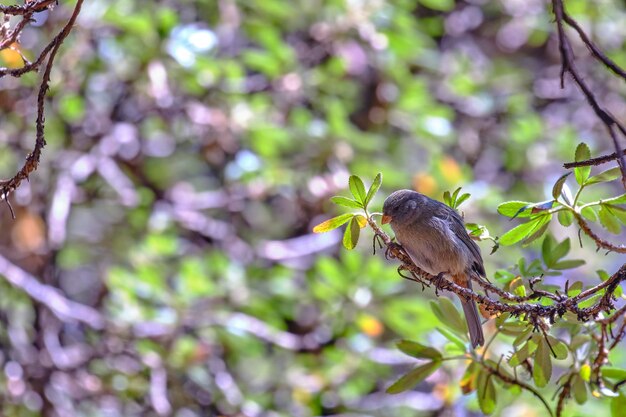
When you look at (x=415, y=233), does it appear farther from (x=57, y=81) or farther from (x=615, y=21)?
(x=615, y=21)

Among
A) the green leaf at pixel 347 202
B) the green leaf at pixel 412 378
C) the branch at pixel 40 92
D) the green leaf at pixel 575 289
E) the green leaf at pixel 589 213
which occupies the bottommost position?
the green leaf at pixel 412 378


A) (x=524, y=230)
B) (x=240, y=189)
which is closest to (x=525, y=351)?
(x=524, y=230)

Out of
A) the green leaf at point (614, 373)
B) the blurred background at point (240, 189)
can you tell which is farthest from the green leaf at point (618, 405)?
the blurred background at point (240, 189)

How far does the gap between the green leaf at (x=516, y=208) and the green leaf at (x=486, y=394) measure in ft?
1.78

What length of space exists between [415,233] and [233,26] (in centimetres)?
280

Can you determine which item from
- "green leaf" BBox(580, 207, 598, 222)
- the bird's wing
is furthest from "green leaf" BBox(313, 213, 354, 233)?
the bird's wing

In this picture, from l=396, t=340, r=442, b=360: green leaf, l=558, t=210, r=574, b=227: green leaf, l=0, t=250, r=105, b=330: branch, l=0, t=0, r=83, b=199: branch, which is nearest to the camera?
l=0, t=0, r=83, b=199: branch

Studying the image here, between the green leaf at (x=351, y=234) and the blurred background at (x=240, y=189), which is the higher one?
the green leaf at (x=351, y=234)

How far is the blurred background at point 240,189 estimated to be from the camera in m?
4.37

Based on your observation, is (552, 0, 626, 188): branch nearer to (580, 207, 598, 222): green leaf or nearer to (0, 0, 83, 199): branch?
(580, 207, 598, 222): green leaf

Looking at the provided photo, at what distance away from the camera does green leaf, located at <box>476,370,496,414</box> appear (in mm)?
2104

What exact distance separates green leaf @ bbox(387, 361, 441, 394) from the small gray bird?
1.72 ft

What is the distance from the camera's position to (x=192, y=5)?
523 centimetres

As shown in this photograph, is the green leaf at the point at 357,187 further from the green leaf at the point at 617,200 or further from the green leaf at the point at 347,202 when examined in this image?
the green leaf at the point at 617,200
